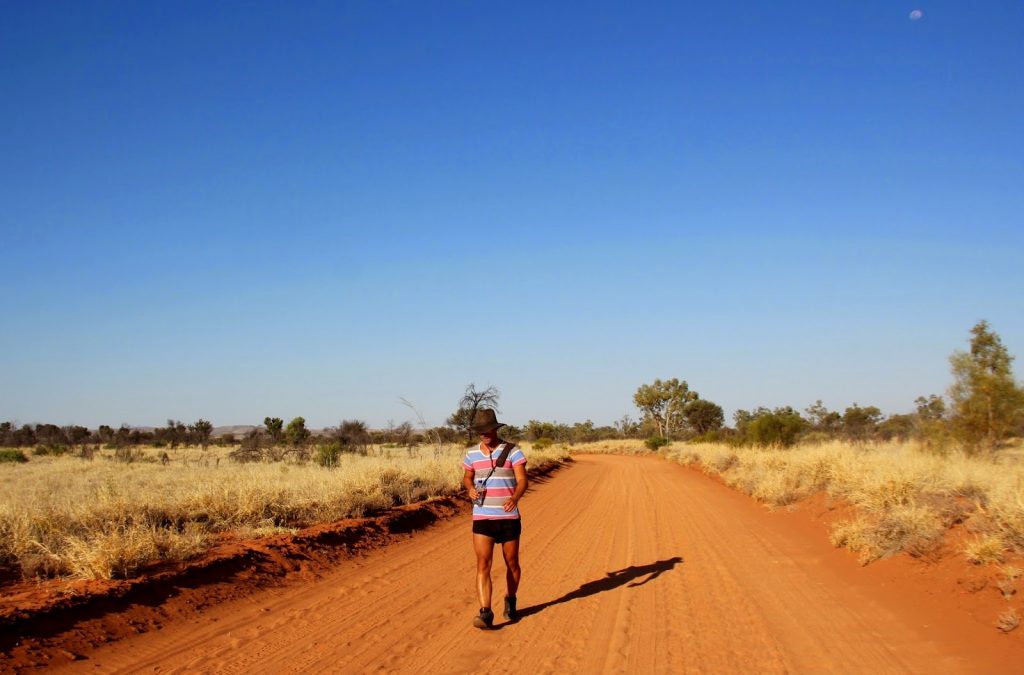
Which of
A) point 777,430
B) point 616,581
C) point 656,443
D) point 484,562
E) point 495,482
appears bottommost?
point 656,443

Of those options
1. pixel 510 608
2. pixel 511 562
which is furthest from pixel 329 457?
pixel 511 562

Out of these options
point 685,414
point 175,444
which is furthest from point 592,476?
point 685,414

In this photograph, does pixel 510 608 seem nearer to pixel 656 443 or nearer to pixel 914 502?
pixel 914 502

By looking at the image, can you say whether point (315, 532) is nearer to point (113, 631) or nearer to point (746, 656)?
point (113, 631)

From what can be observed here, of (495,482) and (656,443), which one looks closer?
(495,482)

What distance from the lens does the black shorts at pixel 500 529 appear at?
6605 millimetres

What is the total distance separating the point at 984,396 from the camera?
2123 cm

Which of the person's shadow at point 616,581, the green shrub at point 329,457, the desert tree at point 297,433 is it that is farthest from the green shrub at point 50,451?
the person's shadow at point 616,581

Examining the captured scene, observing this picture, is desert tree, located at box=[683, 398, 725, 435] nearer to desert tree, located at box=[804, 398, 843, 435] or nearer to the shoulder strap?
desert tree, located at box=[804, 398, 843, 435]

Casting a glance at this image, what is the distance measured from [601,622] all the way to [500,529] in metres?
1.47

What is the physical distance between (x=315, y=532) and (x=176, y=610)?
12.5 feet

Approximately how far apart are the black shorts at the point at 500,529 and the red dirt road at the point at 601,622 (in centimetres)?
90

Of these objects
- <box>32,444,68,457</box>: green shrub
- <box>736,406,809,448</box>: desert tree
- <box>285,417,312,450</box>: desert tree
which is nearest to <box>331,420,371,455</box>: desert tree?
<box>285,417,312,450</box>: desert tree

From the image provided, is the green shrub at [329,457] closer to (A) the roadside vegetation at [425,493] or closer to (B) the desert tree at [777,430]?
(A) the roadside vegetation at [425,493]
